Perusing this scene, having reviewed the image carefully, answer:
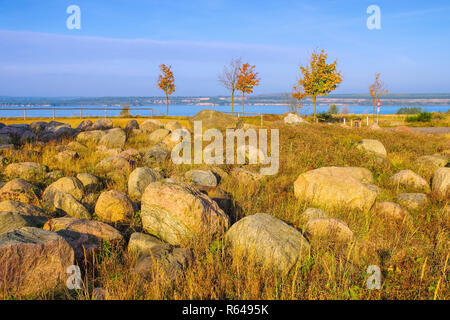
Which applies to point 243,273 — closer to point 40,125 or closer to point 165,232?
point 165,232

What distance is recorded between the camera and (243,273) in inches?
161

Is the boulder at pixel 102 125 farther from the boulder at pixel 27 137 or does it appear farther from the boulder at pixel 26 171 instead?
the boulder at pixel 26 171

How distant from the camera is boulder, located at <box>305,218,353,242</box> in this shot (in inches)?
206

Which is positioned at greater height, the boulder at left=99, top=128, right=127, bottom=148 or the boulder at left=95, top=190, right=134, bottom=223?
the boulder at left=99, top=128, right=127, bottom=148

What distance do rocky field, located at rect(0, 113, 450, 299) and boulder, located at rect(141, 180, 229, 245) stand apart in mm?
16

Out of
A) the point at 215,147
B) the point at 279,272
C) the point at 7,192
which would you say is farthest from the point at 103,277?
the point at 215,147

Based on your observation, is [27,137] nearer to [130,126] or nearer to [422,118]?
[130,126]

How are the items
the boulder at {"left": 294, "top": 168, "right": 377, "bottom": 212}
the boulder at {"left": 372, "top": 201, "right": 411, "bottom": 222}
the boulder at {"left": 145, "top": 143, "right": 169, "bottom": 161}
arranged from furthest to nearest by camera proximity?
1. the boulder at {"left": 145, "top": 143, "right": 169, "bottom": 161}
2. the boulder at {"left": 294, "top": 168, "right": 377, "bottom": 212}
3. the boulder at {"left": 372, "top": 201, "right": 411, "bottom": 222}

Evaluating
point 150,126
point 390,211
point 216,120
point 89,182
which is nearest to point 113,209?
point 89,182

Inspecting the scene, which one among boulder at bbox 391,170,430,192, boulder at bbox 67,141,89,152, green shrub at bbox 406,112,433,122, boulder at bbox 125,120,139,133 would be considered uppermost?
green shrub at bbox 406,112,433,122

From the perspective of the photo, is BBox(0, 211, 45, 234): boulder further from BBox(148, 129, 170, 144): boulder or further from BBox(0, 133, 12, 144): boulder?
BBox(148, 129, 170, 144): boulder

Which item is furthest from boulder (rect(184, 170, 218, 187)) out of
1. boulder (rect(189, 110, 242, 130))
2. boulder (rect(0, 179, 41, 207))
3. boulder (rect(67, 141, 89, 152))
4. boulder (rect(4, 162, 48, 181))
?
boulder (rect(189, 110, 242, 130))

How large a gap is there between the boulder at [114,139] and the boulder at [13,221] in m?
7.19

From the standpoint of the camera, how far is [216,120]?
1897 cm
